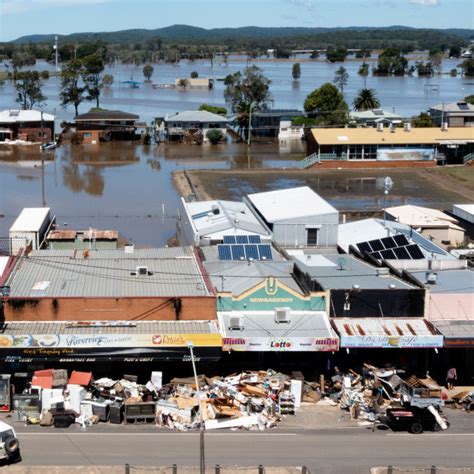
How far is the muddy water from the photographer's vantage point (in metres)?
40.4

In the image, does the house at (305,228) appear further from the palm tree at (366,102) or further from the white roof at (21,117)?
the palm tree at (366,102)

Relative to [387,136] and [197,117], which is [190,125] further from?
[387,136]

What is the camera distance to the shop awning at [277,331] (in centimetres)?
2055

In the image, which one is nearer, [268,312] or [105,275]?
[268,312]

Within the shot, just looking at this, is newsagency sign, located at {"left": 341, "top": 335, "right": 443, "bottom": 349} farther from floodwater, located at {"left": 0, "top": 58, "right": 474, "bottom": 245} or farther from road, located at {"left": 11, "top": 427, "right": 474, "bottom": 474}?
floodwater, located at {"left": 0, "top": 58, "right": 474, "bottom": 245}

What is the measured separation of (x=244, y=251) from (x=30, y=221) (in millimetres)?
Result: 8564

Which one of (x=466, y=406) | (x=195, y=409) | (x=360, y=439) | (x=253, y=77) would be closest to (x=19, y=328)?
(x=195, y=409)

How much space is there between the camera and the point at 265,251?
26156 millimetres

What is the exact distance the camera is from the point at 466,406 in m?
20.0

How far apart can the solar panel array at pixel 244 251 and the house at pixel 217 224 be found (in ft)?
5.70

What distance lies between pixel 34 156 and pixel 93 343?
43305mm

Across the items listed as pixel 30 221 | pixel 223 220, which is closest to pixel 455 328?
pixel 223 220

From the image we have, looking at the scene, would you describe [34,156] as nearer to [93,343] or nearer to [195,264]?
[195,264]

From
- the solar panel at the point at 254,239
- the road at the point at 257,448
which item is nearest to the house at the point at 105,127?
the solar panel at the point at 254,239
